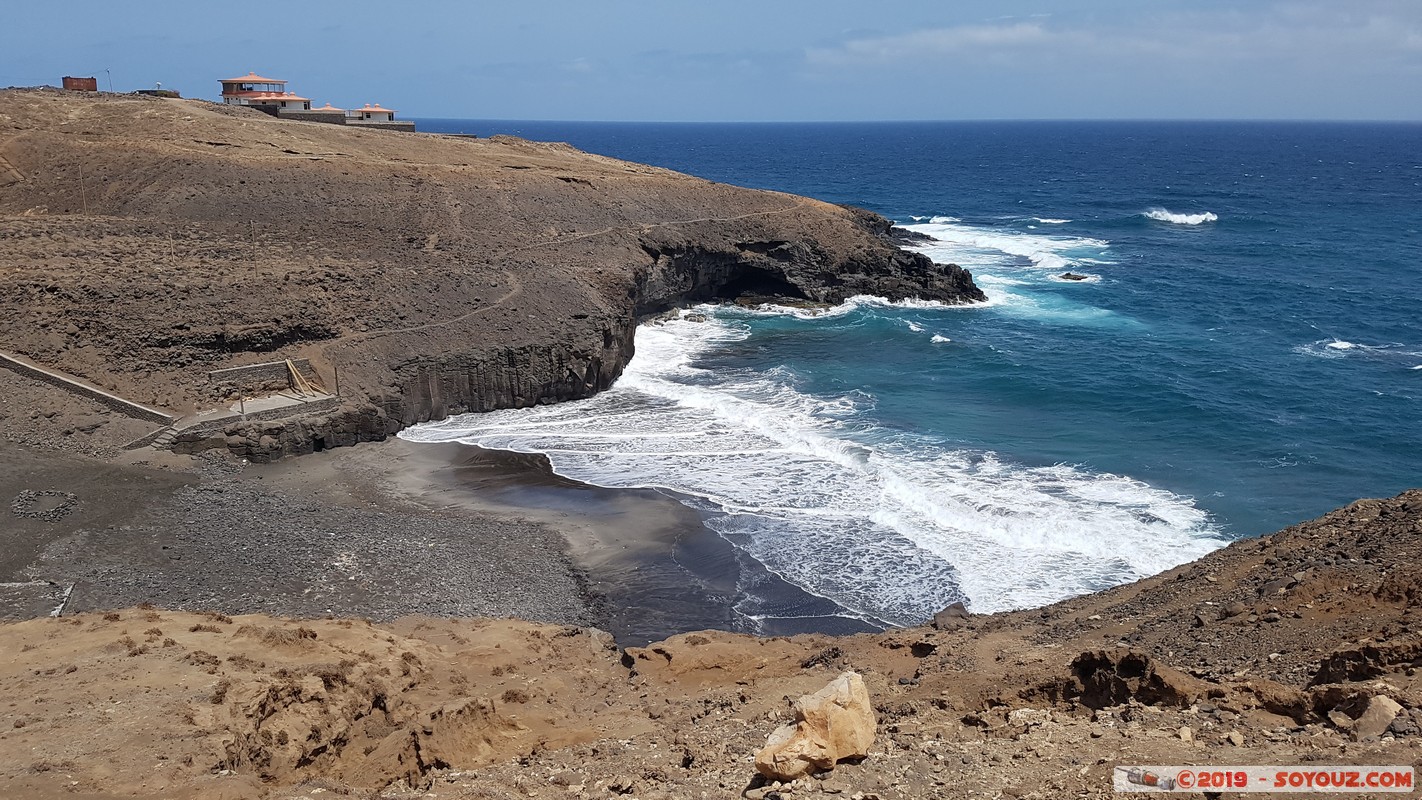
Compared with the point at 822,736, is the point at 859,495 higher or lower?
lower

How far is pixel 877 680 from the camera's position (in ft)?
55.4

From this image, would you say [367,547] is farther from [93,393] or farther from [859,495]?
[859,495]

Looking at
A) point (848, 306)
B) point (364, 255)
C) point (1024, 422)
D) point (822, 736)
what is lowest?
point (1024, 422)

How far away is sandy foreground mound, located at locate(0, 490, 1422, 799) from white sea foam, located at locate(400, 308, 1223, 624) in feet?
16.9

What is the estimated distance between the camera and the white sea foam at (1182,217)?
91.8 metres

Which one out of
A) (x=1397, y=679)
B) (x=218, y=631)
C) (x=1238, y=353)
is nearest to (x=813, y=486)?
(x=218, y=631)

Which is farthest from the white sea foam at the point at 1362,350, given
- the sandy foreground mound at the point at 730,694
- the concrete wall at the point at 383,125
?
the concrete wall at the point at 383,125

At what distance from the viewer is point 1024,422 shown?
38438mm

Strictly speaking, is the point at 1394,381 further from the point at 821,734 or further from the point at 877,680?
the point at 821,734

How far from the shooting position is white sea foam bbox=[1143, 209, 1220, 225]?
9181 cm

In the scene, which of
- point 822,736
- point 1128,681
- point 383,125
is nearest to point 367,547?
point 822,736

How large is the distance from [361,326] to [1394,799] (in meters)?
35.4

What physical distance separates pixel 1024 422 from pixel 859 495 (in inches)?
413

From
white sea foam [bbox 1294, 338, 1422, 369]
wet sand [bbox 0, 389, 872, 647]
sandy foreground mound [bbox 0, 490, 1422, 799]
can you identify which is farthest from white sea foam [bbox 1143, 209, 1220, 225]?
sandy foreground mound [bbox 0, 490, 1422, 799]
